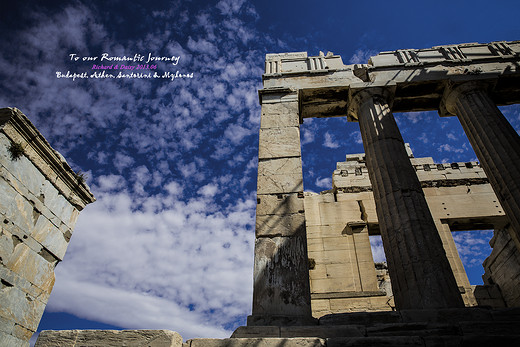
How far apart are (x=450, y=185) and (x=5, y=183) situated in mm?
14154

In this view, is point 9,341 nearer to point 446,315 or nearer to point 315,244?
point 446,315

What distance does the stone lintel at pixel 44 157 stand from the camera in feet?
18.7

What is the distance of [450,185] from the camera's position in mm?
13016

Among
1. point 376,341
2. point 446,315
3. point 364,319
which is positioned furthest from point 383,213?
point 376,341

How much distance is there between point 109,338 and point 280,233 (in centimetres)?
323

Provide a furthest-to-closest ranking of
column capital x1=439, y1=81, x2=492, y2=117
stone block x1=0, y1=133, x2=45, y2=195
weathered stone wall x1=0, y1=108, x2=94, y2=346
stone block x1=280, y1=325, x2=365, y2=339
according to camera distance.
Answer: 1. column capital x1=439, y1=81, x2=492, y2=117
2. stone block x1=0, y1=133, x2=45, y2=195
3. weathered stone wall x1=0, y1=108, x2=94, y2=346
4. stone block x1=280, y1=325, x2=365, y2=339

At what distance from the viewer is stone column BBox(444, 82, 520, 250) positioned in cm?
682

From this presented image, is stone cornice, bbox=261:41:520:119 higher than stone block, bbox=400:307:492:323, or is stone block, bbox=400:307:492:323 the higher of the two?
stone cornice, bbox=261:41:520:119

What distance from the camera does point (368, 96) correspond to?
9430mm

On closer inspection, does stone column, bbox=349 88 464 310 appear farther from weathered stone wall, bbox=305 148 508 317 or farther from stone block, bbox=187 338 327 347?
weathered stone wall, bbox=305 148 508 317

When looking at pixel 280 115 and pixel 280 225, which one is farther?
pixel 280 115

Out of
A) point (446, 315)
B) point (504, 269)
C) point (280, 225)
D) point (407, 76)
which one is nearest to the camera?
point (446, 315)

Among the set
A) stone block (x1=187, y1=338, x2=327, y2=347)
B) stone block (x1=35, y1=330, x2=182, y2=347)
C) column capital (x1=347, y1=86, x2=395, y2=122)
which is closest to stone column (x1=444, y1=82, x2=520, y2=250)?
column capital (x1=347, y1=86, x2=395, y2=122)

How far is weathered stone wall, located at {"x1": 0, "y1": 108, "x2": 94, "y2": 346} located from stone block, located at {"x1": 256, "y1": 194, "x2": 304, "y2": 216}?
13.7ft
